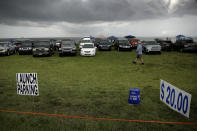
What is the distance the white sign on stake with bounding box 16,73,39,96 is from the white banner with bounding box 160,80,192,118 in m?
4.09

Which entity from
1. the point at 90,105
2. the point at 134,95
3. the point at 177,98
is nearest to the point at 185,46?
the point at 134,95

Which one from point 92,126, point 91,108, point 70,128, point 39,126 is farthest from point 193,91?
point 39,126

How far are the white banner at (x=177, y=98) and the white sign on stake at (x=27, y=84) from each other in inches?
161

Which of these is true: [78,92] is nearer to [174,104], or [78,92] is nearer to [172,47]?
[174,104]

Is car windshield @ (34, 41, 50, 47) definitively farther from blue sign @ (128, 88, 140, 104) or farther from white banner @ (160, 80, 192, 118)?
white banner @ (160, 80, 192, 118)

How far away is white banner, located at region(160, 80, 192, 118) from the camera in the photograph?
12.6 ft

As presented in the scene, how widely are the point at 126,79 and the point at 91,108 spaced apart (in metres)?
4.01

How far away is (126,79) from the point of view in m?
8.77

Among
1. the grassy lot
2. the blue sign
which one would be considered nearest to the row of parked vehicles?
the grassy lot

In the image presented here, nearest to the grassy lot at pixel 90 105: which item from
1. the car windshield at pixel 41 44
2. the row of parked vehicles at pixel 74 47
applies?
the row of parked vehicles at pixel 74 47

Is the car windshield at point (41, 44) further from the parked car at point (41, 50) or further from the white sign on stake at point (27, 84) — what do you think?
the white sign on stake at point (27, 84)

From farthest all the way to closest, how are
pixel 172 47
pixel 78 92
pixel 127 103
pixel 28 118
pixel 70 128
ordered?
pixel 172 47 < pixel 78 92 < pixel 127 103 < pixel 28 118 < pixel 70 128

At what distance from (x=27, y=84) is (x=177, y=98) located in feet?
15.2

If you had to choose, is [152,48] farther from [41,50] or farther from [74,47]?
[41,50]
